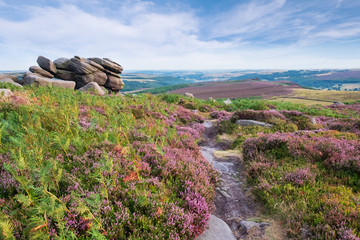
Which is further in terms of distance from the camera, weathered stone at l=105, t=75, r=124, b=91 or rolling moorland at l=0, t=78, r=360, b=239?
weathered stone at l=105, t=75, r=124, b=91

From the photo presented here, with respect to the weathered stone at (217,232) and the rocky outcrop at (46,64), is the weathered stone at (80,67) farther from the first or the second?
the weathered stone at (217,232)

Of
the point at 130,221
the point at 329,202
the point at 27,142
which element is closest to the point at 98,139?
the point at 27,142

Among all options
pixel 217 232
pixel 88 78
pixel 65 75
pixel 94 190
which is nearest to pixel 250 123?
pixel 217 232

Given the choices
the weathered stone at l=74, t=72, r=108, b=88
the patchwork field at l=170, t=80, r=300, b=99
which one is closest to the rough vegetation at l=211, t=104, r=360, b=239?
the weathered stone at l=74, t=72, r=108, b=88

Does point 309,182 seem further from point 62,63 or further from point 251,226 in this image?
point 62,63

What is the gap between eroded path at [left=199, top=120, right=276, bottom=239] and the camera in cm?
409

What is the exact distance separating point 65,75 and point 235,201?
31.2m

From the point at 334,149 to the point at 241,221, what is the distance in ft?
15.4

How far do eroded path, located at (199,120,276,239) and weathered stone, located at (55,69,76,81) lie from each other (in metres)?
28.2

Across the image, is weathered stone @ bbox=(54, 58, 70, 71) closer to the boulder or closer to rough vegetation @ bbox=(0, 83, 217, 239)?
rough vegetation @ bbox=(0, 83, 217, 239)

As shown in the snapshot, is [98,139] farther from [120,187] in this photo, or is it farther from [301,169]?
[301,169]

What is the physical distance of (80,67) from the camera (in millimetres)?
28281

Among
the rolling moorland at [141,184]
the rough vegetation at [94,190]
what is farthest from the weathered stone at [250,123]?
the rough vegetation at [94,190]

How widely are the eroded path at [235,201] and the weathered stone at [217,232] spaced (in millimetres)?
161
